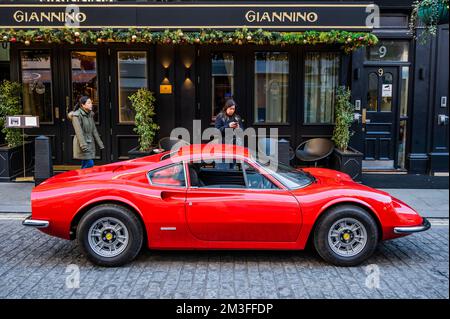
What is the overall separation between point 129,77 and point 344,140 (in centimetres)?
548

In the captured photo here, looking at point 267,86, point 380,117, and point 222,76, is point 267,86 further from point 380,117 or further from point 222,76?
point 380,117

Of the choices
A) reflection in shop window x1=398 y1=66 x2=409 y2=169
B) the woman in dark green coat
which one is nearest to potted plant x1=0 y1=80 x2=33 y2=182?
the woman in dark green coat

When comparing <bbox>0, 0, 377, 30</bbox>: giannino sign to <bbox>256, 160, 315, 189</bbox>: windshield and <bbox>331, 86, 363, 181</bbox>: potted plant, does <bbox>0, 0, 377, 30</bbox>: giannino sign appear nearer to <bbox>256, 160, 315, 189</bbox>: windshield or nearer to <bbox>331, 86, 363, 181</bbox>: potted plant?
<bbox>331, 86, 363, 181</bbox>: potted plant

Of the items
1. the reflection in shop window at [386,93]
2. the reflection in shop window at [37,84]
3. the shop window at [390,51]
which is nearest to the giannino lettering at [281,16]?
the shop window at [390,51]

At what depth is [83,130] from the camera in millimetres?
8789

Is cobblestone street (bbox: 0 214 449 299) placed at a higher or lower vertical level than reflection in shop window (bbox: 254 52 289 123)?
lower

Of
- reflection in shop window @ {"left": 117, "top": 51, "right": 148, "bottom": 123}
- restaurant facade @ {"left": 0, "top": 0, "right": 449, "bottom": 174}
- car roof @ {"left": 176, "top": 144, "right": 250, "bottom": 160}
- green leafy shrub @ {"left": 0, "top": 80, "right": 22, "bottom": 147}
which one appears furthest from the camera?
reflection in shop window @ {"left": 117, "top": 51, "right": 148, "bottom": 123}

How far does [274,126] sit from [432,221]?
492 cm

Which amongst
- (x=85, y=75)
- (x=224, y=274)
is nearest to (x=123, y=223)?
(x=224, y=274)

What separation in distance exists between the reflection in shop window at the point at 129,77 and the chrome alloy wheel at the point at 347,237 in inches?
293

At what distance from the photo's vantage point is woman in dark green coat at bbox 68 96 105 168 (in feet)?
28.4

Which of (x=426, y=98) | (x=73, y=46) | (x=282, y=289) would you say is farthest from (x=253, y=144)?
(x=282, y=289)

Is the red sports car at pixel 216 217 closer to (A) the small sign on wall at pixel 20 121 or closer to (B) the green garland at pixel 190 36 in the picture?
(B) the green garland at pixel 190 36

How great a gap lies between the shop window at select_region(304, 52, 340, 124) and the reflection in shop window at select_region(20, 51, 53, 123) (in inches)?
255
